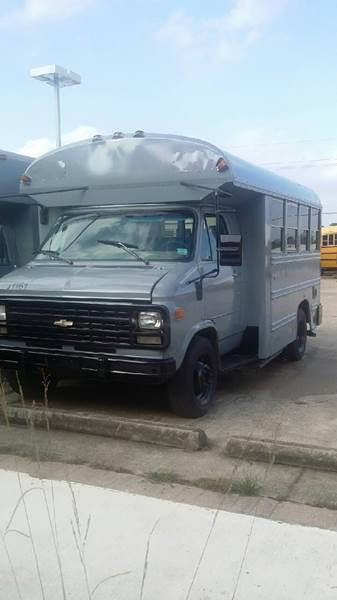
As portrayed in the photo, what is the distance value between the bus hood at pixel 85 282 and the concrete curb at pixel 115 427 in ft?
3.61

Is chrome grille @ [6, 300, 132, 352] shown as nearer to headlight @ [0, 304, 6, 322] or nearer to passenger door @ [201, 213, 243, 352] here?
headlight @ [0, 304, 6, 322]

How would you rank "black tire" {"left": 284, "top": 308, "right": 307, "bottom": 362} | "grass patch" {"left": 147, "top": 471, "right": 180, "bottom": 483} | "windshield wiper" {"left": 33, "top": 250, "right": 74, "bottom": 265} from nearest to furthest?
"grass patch" {"left": 147, "top": 471, "right": 180, "bottom": 483} → "windshield wiper" {"left": 33, "top": 250, "right": 74, "bottom": 265} → "black tire" {"left": 284, "top": 308, "right": 307, "bottom": 362}

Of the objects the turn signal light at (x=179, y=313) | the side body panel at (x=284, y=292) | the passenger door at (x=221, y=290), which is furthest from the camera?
the side body panel at (x=284, y=292)

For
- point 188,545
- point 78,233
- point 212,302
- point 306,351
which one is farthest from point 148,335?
point 306,351

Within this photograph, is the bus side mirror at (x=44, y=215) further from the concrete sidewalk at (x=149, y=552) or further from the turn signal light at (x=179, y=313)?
the concrete sidewalk at (x=149, y=552)

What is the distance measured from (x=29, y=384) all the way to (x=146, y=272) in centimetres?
227

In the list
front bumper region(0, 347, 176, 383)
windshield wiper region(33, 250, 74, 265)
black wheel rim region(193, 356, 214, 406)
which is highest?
windshield wiper region(33, 250, 74, 265)

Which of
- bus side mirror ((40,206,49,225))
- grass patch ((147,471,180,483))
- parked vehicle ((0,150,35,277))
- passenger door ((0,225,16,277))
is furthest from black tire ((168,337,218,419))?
passenger door ((0,225,16,277))

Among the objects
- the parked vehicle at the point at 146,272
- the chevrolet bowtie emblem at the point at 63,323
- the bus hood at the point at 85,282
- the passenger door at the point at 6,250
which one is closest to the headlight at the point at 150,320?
the parked vehicle at the point at 146,272

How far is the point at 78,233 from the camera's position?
6703 millimetres

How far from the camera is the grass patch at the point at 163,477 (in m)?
4.51

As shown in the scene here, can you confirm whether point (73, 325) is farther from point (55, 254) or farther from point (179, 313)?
point (55, 254)

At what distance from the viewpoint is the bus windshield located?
620cm

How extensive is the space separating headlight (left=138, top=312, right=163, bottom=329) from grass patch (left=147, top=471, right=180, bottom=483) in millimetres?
1309
